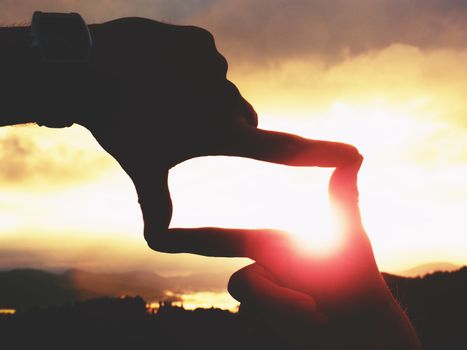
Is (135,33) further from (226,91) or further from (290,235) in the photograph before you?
(290,235)

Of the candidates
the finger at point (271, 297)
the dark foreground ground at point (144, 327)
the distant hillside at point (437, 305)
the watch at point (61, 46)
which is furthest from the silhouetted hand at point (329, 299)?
the distant hillside at point (437, 305)

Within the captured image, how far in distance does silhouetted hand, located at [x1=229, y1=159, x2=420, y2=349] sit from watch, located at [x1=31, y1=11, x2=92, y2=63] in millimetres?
1174

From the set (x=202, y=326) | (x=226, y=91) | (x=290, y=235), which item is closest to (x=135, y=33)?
(x=226, y=91)

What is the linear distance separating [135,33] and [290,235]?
1098mm

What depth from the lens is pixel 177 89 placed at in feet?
6.23

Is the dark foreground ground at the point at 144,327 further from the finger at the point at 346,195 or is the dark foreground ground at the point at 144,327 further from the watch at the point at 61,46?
the watch at the point at 61,46

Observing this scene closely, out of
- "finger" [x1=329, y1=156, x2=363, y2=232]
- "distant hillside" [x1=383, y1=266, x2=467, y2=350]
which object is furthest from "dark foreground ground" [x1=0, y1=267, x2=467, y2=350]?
"finger" [x1=329, y1=156, x2=363, y2=232]

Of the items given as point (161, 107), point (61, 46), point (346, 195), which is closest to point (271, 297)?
point (346, 195)

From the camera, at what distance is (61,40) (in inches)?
71.6

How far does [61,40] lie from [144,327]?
4.02 metres

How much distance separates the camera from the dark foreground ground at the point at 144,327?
4969 mm

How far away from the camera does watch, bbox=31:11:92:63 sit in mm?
1813

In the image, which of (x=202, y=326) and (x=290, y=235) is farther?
(x=202, y=326)

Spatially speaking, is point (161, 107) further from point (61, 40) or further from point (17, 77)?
point (17, 77)
